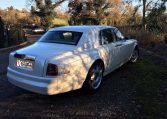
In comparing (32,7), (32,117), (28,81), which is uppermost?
(32,7)

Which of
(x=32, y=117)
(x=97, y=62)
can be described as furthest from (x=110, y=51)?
(x=32, y=117)

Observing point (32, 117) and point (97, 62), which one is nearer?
point (32, 117)

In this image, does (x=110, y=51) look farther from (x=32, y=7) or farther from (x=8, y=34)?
(x=32, y=7)

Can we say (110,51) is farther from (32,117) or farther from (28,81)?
(32,117)

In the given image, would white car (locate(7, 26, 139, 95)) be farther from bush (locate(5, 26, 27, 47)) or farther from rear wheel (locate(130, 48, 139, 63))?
bush (locate(5, 26, 27, 47))

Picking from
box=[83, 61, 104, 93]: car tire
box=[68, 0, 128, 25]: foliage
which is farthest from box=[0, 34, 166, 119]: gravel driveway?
box=[68, 0, 128, 25]: foliage

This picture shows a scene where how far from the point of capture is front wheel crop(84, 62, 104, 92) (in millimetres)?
6777

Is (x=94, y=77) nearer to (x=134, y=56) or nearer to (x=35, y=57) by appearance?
(x=35, y=57)

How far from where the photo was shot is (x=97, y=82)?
7297mm

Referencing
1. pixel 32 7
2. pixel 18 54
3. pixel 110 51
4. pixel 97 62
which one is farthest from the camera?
pixel 32 7

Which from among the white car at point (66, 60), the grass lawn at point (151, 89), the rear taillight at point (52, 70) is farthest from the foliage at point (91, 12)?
the rear taillight at point (52, 70)

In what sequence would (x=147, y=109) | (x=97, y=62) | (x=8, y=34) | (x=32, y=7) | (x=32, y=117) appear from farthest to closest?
(x=32, y=7) → (x=8, y=34) → (x=97, y=62) → (x=147, y=109) → (x=32, y=117)

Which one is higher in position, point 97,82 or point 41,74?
point 41,74

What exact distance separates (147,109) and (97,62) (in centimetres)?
186
